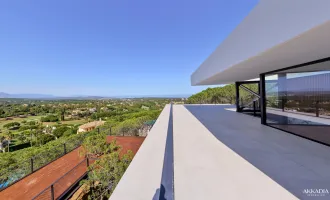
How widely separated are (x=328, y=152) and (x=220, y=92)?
1276 centimetres

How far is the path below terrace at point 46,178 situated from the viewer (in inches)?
196

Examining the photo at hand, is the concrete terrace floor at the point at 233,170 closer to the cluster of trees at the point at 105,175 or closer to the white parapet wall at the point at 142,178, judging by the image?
the white parapet wall at the point at 142,178

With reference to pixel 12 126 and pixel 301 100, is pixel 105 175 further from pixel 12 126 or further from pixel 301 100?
pixel 12 126

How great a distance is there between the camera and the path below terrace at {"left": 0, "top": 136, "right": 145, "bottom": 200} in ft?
16.3

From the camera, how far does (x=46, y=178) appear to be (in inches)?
240

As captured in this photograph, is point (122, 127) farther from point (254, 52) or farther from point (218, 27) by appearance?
point (218, 27)

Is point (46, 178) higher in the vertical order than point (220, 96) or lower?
lower

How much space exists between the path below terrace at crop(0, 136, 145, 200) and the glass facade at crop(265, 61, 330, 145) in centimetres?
538

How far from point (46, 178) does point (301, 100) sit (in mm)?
9075

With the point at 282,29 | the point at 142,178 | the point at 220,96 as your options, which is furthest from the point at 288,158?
the point at 220,96

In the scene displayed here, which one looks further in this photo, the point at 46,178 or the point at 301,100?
the point at 46,178

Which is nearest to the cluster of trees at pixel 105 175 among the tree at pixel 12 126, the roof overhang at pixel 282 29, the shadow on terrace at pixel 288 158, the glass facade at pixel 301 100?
the shadow on terrace at pixel 288 158

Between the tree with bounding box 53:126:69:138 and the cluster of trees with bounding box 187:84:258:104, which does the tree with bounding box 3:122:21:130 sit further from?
the cluster of trees with bounding box 187:84:258:104

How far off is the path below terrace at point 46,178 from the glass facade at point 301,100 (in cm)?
538
